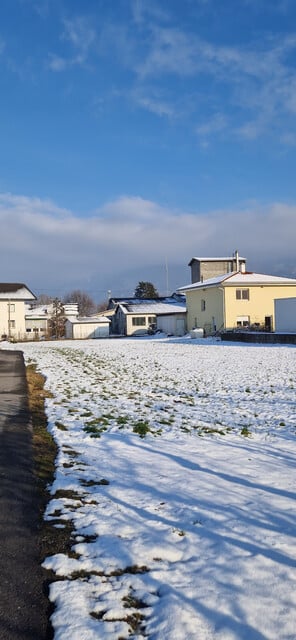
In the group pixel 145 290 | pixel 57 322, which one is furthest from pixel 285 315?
pixel 145 290

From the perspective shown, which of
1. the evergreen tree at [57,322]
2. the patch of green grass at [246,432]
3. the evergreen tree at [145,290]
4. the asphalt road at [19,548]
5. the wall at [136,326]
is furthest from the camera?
the evergreen tree at [145,290]

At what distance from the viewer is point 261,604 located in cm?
309

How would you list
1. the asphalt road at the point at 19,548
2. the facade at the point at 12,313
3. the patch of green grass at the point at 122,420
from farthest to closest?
1. the facade at the point at 12,313
2. the patch of green grass at the point at 122,420
3. the asphalt road at the point at 19,548

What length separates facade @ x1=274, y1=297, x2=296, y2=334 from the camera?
3247cm

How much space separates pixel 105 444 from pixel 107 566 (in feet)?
11.3

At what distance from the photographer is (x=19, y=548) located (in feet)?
12.5

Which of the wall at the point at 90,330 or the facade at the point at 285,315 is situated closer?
the facade at the point at 285,315

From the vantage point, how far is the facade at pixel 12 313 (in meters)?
61.5

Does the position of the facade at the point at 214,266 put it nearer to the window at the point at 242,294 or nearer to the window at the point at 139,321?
the window at the point at 139,321

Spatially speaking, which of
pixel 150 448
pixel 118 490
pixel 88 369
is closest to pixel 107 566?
pixel 118 490

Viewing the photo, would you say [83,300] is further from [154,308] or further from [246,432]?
[246,432]

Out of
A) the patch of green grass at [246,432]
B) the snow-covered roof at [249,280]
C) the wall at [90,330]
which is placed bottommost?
the patch of green grass at [246,432]

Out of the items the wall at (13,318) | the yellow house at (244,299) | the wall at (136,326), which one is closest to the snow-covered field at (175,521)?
the yellow house at (244,299)

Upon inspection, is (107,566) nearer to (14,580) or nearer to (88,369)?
(14,580)
